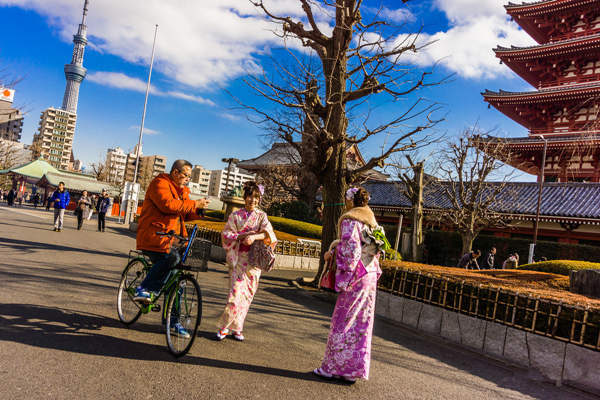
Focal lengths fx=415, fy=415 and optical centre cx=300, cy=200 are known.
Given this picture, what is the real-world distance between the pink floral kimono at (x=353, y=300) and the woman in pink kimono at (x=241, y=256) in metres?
1.11

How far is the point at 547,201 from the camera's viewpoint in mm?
21969

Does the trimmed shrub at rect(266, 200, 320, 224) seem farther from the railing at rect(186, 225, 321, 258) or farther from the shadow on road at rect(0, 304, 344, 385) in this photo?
the shadow on road at rect(0, 304, 344, 385)

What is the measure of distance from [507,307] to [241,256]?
398 centimetres

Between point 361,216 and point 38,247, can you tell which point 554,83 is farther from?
point 38,247

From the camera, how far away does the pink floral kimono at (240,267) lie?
5062 millimetres

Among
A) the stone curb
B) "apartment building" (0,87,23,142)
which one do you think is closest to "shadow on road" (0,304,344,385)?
the stone curb

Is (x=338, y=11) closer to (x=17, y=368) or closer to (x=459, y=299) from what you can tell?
(x=459, y=299)

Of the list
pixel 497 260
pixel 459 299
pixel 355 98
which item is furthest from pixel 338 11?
pixel 497 260

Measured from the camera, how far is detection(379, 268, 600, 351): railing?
524 cm

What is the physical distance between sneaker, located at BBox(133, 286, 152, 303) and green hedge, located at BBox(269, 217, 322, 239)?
15073 millimetres

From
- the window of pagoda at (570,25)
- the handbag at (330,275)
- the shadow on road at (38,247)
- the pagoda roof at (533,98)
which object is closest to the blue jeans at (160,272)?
the handbag at (330,275)

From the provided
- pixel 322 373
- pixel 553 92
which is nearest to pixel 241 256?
pixel 322 373

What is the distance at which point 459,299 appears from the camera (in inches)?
268

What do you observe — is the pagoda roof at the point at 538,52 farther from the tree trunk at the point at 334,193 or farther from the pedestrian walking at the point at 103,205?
the pedestrian walking at the point at 103,205
